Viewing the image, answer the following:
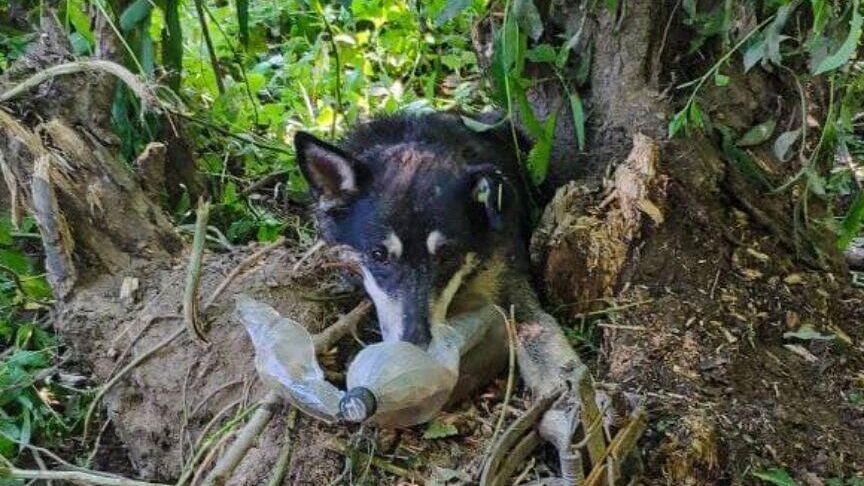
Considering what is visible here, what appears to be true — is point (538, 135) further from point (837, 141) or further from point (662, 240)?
point (837, 141)

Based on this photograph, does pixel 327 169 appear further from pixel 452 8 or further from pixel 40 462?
pixel 40 462

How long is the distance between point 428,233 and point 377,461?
101cm

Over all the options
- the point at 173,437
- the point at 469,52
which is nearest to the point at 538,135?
the point at 173,437

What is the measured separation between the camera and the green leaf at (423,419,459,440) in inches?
119

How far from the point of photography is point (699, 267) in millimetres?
3695

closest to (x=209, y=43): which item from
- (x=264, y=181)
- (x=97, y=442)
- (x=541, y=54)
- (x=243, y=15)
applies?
(x=243, y=15)

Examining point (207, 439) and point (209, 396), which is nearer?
point (207, 439)

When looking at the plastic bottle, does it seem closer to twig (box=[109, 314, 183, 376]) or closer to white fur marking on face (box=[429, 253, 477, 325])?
white fur marking on face (box=[429, 253, 477, 325])

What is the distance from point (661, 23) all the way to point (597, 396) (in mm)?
1791

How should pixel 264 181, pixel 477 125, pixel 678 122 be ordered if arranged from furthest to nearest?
pixel 264 181
pixel 477 125
pixel 678 122

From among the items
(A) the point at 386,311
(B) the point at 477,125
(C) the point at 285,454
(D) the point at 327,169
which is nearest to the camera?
(C) the point at 285,454

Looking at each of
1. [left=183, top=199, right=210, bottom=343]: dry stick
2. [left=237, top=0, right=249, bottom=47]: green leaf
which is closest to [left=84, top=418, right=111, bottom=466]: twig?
[left=183, top=199, right=210, bottom=343]: dry stick

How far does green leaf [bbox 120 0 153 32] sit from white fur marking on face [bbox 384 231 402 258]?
1320 mm

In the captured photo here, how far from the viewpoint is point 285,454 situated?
296cm
